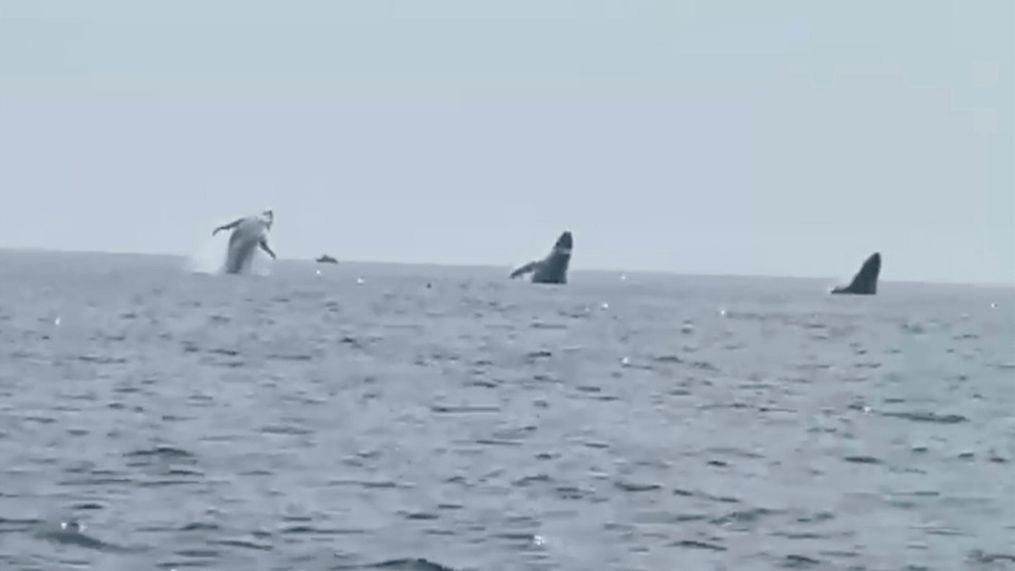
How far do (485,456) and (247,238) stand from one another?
89.4 meters

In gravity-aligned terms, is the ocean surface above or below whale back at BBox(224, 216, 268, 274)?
below

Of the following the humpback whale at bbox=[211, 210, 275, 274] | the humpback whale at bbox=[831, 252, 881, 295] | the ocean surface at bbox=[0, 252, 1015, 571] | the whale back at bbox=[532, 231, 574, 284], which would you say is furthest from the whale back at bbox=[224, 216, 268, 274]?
the ocean surface at bbox=[0, 252, 1015, 571]

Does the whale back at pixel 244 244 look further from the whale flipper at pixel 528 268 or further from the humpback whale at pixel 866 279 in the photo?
the humpback whale at pixel 866 279

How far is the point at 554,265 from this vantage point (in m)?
135

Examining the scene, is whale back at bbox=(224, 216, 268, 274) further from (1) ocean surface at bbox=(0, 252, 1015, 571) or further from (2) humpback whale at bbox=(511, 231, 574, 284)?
(1) ocean surface at bbox=(0, 252, 1015, 571)

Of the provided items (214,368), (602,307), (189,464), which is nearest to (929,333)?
(602,307)

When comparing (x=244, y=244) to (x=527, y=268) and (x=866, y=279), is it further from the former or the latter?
(x=866, y=279)

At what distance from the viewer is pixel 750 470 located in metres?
24.3

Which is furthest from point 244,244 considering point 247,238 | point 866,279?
point 866,279

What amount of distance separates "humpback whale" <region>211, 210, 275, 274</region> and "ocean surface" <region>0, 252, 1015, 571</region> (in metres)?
54.9

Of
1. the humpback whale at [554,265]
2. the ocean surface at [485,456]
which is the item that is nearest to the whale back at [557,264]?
the humpback whale at [554,265]

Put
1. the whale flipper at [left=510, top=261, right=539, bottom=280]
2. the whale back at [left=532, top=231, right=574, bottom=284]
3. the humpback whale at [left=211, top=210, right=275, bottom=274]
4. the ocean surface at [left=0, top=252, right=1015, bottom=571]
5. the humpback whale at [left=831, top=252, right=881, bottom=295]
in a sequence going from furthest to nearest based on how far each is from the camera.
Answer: the whale flipper at [left=510, top=261, right=539, bottom=280] < the humpback whale at [left=831, top=252, right=881, bottom=295] < the whale back at [left=532, top=231, right=574, bottom=284] < the humpback whale at [left=211, top=210, right=275, bottom=274] < the ocean surface at [left=0, top=252, right=1015, bottom=571]

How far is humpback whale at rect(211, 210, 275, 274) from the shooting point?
10881cm

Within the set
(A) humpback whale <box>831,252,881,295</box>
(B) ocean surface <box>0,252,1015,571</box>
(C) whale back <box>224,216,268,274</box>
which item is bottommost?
(B) ocean surface <box>0,252,1015,571</box>
